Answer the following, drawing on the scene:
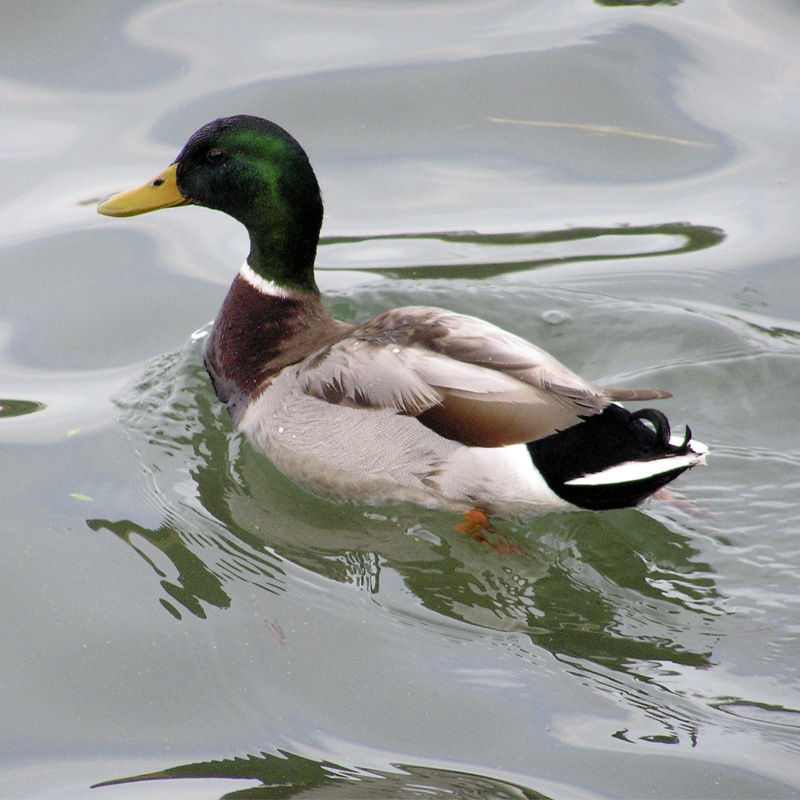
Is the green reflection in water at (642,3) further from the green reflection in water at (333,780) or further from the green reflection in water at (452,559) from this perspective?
the green reflection in water at (333,780)

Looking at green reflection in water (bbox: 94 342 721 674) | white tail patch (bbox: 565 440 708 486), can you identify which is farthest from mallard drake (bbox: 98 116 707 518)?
green reflection in water (bbox: 94 342 721 674)

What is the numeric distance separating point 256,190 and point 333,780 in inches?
102

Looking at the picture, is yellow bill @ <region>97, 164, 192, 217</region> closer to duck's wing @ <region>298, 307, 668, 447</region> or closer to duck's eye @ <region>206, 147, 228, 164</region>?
duck's eye @ <region>206, 147, 228, 164</region>

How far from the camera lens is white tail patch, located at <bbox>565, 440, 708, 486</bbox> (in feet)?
11.9

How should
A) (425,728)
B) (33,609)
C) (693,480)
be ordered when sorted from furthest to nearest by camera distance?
(693,480) < (33,609) < (425,728)

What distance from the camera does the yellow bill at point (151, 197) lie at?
488 cm

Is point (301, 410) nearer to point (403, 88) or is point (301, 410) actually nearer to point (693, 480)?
point (693, 480)

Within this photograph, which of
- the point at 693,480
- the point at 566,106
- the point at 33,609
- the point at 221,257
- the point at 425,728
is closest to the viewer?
the point at 425,728

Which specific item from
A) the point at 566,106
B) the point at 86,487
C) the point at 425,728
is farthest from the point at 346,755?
the point at 566,106

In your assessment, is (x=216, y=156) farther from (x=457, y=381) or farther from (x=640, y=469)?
(x=640, y=469)

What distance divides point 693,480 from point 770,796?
1601 millimetres

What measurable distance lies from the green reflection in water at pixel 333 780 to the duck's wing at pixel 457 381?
126cm

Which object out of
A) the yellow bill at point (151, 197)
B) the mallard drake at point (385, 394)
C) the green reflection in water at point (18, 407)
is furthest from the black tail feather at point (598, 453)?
the green reflection in water at point (18, 407)

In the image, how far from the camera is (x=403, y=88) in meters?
7.20
